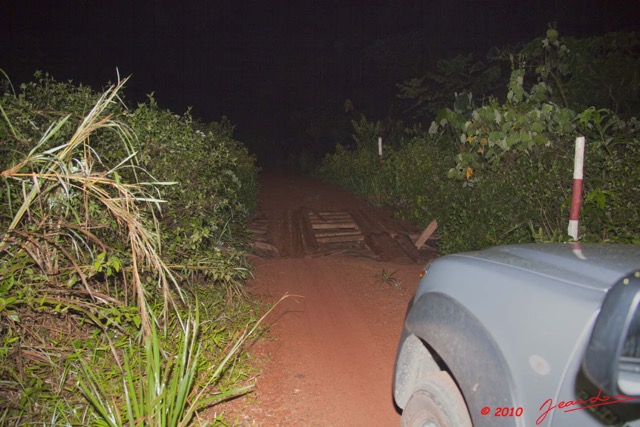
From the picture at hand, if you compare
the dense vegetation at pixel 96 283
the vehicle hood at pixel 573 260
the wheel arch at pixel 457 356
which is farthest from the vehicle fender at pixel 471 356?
the dense vegetation at pixel 96 283

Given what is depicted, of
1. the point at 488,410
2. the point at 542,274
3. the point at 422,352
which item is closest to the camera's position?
the point at 488,410

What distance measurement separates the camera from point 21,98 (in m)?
3.85

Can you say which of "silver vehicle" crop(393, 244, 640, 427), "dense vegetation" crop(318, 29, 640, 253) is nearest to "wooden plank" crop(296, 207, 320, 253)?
"dense vegetation" crop(318, 29, 640, 253)

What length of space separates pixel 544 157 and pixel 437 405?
15.5ft

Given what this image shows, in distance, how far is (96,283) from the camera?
3.81 meters

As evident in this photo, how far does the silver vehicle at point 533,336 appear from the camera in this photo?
1412 millimetres

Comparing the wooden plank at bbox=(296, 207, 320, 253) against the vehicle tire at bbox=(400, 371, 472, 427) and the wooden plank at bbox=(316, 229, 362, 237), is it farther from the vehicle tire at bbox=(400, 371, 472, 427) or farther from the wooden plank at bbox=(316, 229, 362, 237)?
the vehicle tire at bbox=(400, 371, 472, 427)

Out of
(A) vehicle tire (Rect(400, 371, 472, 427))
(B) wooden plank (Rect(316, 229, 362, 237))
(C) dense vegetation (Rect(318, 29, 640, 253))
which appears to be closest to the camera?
(A) vehicle tire (Rect(400, 371, 472, 427))

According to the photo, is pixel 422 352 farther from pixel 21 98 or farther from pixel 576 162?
pixel 21 98

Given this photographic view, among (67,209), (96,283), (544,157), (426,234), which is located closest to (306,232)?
(426,234)

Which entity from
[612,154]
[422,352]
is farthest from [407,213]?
[422,352]

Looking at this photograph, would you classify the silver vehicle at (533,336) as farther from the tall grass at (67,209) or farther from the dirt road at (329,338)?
the tall grass at (67,209)

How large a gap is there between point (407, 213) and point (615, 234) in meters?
5.70

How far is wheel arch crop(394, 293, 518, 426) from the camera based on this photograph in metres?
1.80
